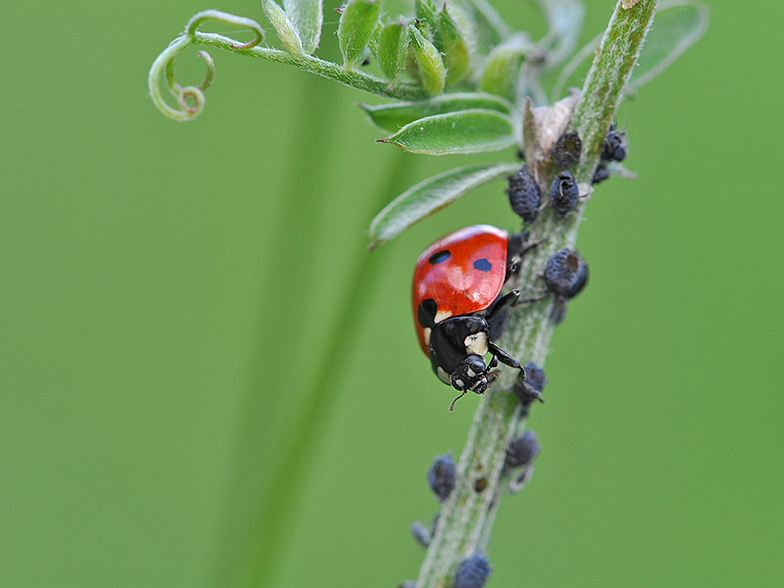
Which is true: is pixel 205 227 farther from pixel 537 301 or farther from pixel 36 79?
pixel 537 301

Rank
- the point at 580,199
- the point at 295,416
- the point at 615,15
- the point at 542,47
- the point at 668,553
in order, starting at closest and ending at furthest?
the point at 615,15 < the point at 580,199 < the point at 542,47 < the point at 295,416 < the point at 668,553

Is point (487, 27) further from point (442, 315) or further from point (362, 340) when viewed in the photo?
point (362, 340)

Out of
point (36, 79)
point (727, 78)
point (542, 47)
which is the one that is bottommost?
point (542, 47)

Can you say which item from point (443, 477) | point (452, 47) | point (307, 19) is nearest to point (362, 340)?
point (443, 477)

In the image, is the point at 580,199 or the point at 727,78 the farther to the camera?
the point at 727,78

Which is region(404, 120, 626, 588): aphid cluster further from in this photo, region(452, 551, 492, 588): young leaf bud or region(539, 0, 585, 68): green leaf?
region(539, 0, 585, 68): green leaf

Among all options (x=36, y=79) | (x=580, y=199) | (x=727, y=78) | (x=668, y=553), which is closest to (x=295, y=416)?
(x=580, y=199)
